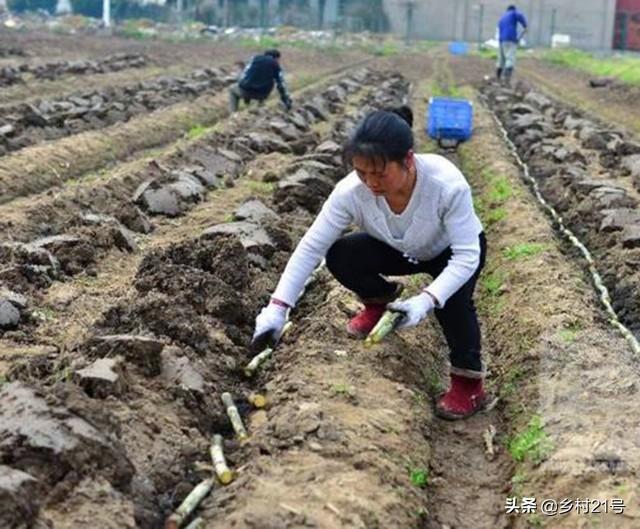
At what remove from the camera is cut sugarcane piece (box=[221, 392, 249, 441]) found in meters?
4.91

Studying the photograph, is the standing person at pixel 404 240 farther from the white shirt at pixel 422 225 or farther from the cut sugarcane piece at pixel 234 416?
the cut sugarcane piece at pixel 234 416

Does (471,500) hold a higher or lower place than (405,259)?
lower

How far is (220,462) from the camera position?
4500 millimetres

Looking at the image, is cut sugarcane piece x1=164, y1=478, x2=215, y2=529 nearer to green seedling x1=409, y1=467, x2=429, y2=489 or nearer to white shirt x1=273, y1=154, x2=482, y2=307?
green seedling x1=409, y1=467, x2=429, y2=489

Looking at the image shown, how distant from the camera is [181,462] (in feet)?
14.9

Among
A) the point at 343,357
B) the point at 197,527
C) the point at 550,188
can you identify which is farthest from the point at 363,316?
the point at 550,188

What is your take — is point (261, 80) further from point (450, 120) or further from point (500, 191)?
point (500, 191)

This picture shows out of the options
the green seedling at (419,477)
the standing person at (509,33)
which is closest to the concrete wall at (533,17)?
the standing person at (509,33)

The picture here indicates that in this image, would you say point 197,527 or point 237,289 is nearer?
point 197,527

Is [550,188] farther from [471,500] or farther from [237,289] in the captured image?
[471,500]

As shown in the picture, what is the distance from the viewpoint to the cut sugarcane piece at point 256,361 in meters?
5.75

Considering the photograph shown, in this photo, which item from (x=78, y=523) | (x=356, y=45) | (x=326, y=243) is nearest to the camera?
(x=78, y=523)

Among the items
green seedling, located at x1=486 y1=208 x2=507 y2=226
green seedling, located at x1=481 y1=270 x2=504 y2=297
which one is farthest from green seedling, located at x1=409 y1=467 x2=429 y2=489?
green seedling, located at x1=486 y1=208 x2=507 y2=226

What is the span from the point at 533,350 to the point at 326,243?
147cm
